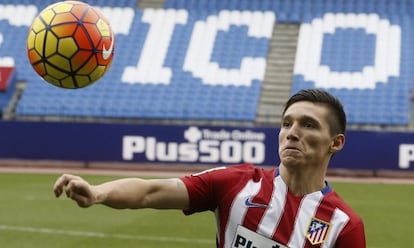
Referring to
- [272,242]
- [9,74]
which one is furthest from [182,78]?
[272,242]

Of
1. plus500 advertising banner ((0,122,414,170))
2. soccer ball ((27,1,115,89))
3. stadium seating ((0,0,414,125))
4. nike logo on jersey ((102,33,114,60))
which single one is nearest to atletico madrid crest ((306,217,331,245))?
soccer ball ((27,1,115,89))

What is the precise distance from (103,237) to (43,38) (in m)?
3.79

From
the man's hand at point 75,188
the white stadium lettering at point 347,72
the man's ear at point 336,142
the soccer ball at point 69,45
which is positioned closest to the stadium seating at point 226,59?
the white stadium lettering at point 347,72

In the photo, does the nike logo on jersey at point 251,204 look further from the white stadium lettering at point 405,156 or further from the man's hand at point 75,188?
the white stadium lettering at point 405,156

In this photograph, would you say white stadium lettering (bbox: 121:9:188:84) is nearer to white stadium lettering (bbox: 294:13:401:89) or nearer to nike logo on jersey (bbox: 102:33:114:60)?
white stadium lettering (bbox: 294:13:401:89)

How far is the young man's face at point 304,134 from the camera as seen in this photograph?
115 inches

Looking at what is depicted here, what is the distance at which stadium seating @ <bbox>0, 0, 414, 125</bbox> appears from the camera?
75.3 feet

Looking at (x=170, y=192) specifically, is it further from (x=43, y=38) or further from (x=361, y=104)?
(x=361, y=104)

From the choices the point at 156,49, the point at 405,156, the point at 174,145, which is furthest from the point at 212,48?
the point at 405,156

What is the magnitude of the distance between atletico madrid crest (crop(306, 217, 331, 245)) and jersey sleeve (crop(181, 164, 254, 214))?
0.35m

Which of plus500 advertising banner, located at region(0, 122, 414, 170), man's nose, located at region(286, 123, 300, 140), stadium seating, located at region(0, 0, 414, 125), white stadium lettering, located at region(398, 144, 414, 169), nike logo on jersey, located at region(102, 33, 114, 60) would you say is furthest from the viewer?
stadium seating, located at region(0, 0, 414, 125)

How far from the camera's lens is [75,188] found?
7.83ft

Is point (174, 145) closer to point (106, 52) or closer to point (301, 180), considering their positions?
point (106, 52)

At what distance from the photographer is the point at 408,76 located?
23734 millimetres
